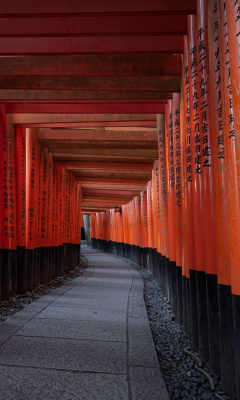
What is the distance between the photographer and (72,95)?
5.56 metres

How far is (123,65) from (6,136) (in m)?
2.45

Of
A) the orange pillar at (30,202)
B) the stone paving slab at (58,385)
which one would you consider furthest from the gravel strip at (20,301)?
the stone paving slab at (58,385)

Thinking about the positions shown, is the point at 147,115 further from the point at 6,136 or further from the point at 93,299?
the point at 93,299

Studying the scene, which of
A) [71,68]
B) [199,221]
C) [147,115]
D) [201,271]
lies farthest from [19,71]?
[201,271]

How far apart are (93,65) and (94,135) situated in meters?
2.97

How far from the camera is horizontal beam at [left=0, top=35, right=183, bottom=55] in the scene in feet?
14.1

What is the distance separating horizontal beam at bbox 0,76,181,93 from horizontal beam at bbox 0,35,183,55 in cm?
75

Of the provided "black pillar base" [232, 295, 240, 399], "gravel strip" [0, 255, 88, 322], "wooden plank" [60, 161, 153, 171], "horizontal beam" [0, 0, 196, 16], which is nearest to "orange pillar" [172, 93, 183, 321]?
"horizontal beam" [0, 0, 196, 16]

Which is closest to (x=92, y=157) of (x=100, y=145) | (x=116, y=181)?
(x=100, y=145)

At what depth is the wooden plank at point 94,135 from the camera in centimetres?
771

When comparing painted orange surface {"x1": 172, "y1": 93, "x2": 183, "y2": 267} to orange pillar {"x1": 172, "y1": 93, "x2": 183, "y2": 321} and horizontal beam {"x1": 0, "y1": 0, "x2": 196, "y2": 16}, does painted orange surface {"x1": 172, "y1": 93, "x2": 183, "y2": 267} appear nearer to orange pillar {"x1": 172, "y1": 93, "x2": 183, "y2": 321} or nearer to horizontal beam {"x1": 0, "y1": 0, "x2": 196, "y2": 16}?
orange pillar {"x1": 172, "y1": 93, "x2": 183, "y2": 321}

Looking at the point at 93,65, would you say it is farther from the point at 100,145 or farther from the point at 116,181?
the point at 116,181

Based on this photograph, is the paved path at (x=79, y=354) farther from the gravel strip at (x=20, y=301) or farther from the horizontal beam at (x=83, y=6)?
the horizontal beam at (x=83, y=6)

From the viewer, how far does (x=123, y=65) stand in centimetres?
478
